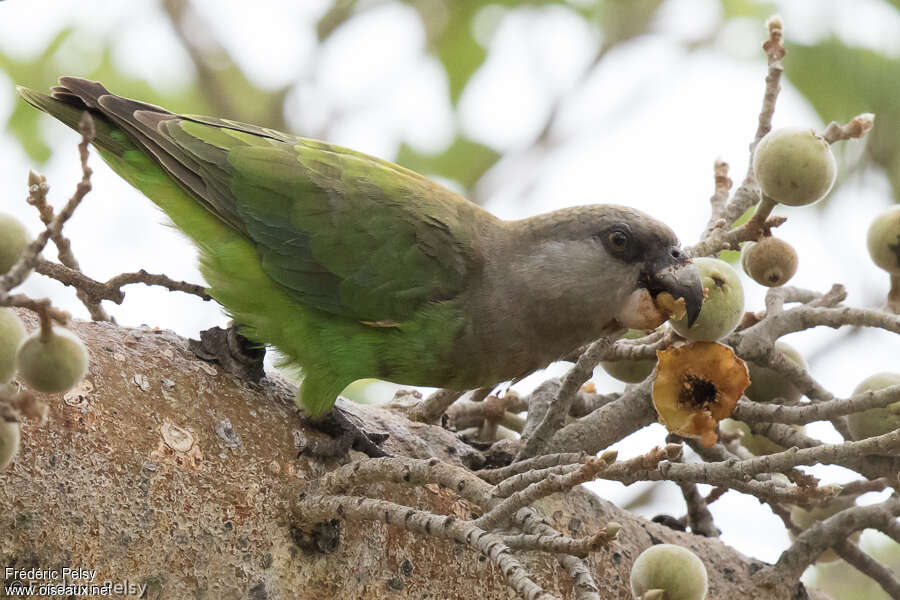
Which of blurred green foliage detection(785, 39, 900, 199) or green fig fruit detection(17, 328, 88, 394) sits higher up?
blurred green foliage detection(785, 39, 900, 199)

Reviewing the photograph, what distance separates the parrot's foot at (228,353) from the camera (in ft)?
9.37

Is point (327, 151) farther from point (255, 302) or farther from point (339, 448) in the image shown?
point (339, 448)

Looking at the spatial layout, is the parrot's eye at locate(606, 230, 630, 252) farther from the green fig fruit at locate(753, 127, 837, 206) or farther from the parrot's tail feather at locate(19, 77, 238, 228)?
the parrot's tail feather at locate(19, 77, 238, 228)

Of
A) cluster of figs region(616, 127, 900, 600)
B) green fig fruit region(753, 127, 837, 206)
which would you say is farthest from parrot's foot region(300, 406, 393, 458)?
green fig fruit region(753, 127, 837, 206)

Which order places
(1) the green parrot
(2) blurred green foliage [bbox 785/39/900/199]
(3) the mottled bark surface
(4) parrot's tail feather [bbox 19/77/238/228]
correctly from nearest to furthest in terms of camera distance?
(3) the mottled bark surface < (1) the green parrot < (4) parrot's tail feather [bbox 19/77/238/228] < (2) blurred green foliage [bbox 785/39/900/199]

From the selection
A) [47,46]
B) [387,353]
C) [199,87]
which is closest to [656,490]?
[387,353]

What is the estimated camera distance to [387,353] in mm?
3484

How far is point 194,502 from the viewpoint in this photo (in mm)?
2416

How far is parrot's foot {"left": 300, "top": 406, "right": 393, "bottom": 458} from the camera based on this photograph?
278 centimetres

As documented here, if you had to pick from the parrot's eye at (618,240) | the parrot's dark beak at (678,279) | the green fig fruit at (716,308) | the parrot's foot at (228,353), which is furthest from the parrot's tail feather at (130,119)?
the green fig fruit at (716,308)

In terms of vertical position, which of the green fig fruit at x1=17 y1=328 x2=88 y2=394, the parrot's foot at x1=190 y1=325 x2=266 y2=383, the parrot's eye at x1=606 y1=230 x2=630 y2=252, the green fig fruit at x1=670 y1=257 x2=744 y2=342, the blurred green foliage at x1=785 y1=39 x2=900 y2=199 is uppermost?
the blurred green foliage at x1=785 y1=39 x2=900 y2=199

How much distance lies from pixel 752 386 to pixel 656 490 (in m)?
2.31

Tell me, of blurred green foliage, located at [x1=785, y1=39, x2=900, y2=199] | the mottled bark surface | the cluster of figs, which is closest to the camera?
the mottled bark surface

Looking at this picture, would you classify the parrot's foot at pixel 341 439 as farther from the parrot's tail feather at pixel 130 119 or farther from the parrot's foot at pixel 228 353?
the parrot's tail feather at pixel 130 119
